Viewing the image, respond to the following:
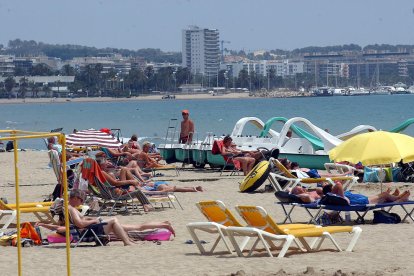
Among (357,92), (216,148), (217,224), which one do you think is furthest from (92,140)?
(357,92)

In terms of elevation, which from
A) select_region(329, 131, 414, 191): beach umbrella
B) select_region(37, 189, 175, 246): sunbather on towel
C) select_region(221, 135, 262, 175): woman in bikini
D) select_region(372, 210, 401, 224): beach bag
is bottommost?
select_region(221, 135, 262, 175): woman in bikini

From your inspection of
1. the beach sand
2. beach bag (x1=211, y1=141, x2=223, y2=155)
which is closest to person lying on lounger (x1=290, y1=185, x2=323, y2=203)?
the beach sand

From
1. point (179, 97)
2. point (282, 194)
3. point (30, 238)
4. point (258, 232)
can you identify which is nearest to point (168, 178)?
point (282, 194)

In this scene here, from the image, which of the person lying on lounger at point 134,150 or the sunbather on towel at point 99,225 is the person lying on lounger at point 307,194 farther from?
the person lying on lounger at point 134,150

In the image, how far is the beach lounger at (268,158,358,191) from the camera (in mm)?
15384

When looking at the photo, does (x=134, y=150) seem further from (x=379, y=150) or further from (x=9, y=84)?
(x=9, y=84)

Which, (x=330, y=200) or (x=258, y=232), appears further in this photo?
(x=330, y=200)

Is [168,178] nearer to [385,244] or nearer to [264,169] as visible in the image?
[264,169]

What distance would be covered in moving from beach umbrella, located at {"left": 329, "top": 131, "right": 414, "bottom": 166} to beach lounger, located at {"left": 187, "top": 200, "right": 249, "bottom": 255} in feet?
11.1

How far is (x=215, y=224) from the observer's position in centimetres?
1096

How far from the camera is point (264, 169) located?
56.6ft

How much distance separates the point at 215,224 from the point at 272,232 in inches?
22.5

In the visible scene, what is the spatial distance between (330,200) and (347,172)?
5.12 metres

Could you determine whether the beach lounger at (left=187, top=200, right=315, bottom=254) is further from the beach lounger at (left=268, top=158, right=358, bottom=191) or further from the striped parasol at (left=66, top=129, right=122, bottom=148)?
the striped parasol at (left=66, top=129, right=122, bottom=148)
